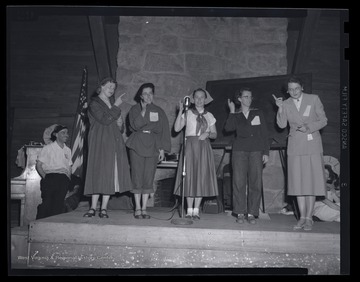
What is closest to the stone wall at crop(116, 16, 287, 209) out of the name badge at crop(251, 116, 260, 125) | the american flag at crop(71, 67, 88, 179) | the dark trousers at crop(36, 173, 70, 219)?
→ the american flag at crop(71, 67, 88, 179)

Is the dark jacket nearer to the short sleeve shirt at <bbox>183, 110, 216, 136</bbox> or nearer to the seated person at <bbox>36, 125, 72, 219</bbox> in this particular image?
the short sleeve shirt at <bbox>183, 110, 216, 136</bbox>

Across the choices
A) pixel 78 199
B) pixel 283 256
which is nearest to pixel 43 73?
pixel 78 199

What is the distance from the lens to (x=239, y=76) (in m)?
5.02

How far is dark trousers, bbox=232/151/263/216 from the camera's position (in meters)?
3.35

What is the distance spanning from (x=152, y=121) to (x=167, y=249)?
1165 millimetres

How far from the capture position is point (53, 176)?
4414mm

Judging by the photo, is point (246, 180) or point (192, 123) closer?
point (246, 180)

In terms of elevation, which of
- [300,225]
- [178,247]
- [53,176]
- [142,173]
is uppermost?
[142,173]

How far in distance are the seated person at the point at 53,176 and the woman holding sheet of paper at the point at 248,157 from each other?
83.0 inches

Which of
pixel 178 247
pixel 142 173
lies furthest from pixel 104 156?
pixel 178 247

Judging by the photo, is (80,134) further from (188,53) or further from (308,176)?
(308,176)

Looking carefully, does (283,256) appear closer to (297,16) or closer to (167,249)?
(167,249)

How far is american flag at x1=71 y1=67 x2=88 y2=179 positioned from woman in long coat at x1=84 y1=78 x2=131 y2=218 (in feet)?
4.41

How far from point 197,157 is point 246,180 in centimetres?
49
